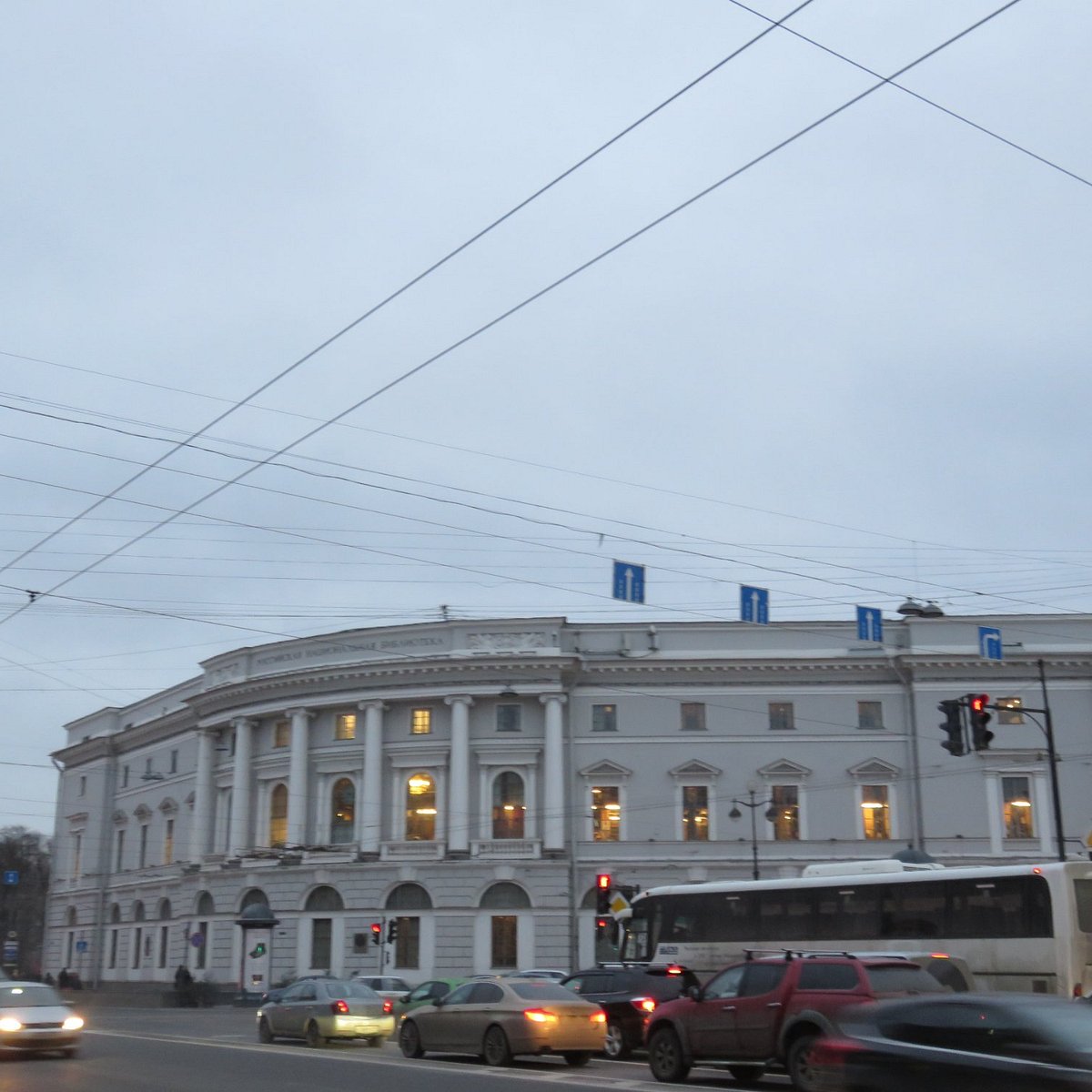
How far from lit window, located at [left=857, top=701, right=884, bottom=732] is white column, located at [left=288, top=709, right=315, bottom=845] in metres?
23.3

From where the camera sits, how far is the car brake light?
70.8 feet

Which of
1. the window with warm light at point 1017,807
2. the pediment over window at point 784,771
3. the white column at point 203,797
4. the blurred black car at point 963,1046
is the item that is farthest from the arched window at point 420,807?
the blurred black car at point 963,1046

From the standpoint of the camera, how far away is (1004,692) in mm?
57469

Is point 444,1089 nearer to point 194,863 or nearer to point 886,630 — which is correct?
point 886,630

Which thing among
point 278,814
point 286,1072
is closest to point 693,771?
point 278,814

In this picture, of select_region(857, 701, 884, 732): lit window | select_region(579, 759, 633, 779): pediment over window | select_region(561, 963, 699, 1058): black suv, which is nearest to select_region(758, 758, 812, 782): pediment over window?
select_region(857, 701, 884, 732): lit window

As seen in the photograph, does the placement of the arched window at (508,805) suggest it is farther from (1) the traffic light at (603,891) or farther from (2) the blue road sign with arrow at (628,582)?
(2) the blue road sign with arrow at (628,582)

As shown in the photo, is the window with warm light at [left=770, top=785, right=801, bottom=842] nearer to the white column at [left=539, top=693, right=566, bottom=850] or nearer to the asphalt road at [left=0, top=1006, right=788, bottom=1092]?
the white column at [left=539, top=693, right=566, bottom=850]

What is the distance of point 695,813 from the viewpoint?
58.1 m

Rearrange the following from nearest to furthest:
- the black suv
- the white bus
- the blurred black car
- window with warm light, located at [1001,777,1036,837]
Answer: the blurred black car → the black suv → the white bus → window with warm light, located at [1001,777,1036,837]

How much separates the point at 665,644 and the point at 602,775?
593 centimetres

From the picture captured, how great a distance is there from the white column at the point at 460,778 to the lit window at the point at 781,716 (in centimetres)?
Answer: 1225

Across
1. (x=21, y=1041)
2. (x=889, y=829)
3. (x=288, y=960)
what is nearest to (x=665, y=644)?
(x=889, y=829)

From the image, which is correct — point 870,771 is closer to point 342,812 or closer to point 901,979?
point 342,812
